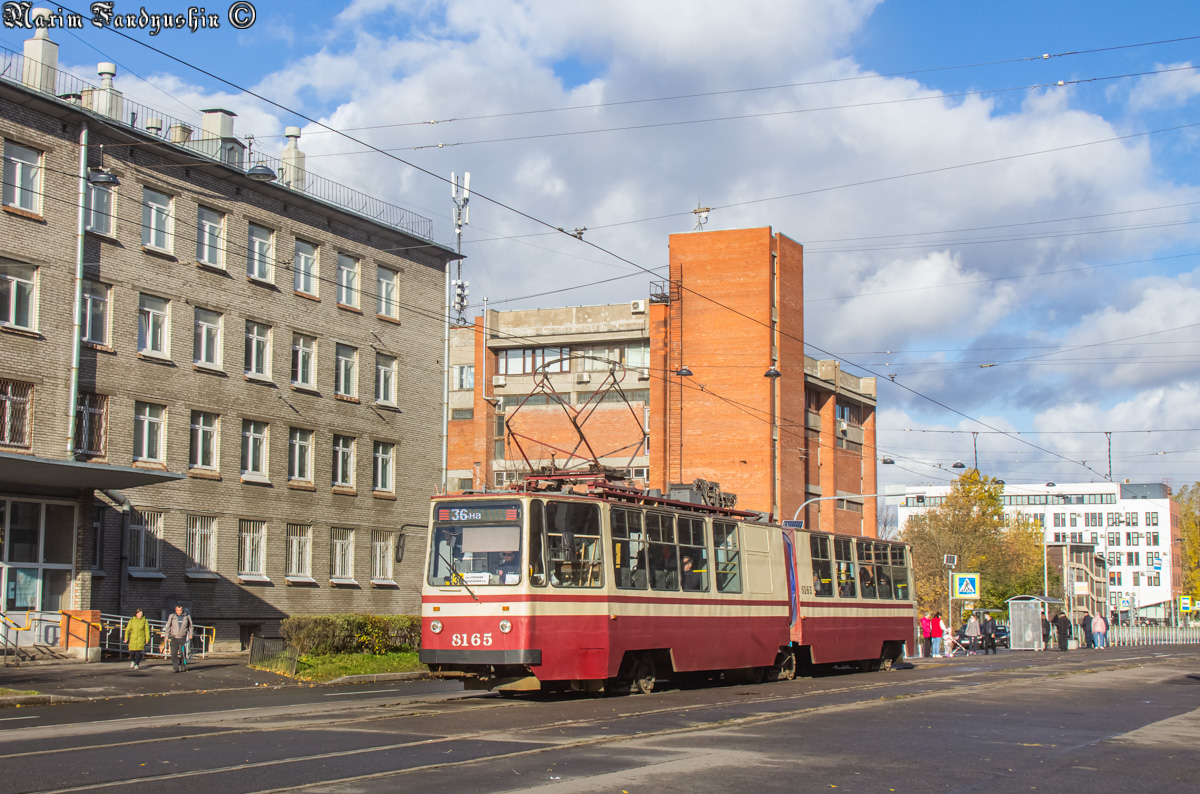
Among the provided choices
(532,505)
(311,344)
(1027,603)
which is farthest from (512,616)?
(1027,603)

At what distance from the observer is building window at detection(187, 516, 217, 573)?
34281 mm

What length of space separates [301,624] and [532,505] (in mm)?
11295

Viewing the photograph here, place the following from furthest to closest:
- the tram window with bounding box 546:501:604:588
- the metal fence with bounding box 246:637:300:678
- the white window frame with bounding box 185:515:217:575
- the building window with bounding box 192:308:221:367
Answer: the building window with bounding box 192:308:221:367 < the white window frame with bounding box 185:515:217:575 < the metal fence with bounding box 246:637:300:678 < the tram window with bounding box 546:501:604:588

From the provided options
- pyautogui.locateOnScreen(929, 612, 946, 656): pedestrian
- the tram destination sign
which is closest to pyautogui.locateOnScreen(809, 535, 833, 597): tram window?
the tram destination sign

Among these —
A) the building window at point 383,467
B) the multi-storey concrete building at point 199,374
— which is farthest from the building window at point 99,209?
the building window at point 383,467

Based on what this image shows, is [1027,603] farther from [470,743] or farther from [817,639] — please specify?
[470,743]

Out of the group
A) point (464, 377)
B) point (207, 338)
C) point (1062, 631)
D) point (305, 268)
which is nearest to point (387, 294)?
point (305, 268)

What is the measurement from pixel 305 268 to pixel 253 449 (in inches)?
234

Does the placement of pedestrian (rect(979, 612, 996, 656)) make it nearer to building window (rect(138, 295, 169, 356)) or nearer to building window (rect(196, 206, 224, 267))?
building window (rect(196, 206, 224, 267))

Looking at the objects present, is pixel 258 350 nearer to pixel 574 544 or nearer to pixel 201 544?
pixel 201 544

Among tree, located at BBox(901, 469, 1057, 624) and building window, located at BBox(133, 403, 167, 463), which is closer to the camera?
building window, located at BBox(133, 403, 167, 463)

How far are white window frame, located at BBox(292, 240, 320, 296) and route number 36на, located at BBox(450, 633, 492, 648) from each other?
22.2 m

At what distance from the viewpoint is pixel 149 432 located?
33500 mm

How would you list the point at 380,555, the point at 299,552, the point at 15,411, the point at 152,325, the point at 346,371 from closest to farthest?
the point at 15,411 < the point at 152,325 < the point at 299,552 < the point at 346,371 < the point at 380,555
